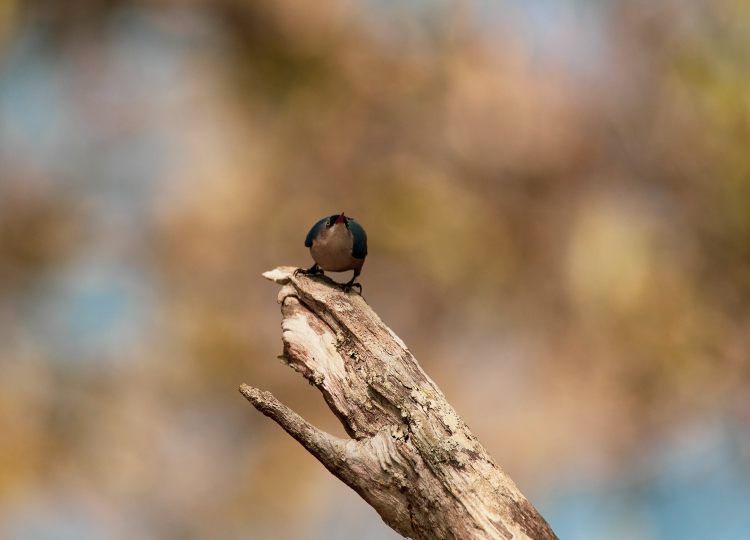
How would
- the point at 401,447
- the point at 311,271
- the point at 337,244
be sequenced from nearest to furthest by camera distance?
the point at 401,447, the point at 337,244, the point at 311,271

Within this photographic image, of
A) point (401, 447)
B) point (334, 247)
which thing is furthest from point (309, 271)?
point (401, 447)

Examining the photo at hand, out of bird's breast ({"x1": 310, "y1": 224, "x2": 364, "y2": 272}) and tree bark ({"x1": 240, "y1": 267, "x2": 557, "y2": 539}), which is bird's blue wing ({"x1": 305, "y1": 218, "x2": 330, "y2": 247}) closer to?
bird's breast ({"x1": 310, "y1": 224, "x2": 364, "y2": 272})

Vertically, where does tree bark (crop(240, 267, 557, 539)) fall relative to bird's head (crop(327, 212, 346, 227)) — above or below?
below

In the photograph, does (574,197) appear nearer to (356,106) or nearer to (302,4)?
(356,106)

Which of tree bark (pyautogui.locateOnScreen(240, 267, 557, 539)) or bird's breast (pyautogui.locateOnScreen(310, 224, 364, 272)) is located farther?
bird's breast (pyautogui.locateOnScreen(310, 224, 364, 272))

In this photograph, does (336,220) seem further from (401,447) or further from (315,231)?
(401,447)

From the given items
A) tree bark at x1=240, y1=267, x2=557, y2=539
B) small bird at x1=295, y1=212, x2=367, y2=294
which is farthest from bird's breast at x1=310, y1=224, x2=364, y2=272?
tree bark at x1=240, y1=267, x2=557, y2=539

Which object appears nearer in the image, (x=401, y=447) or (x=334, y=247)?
(x=401, y=447)
